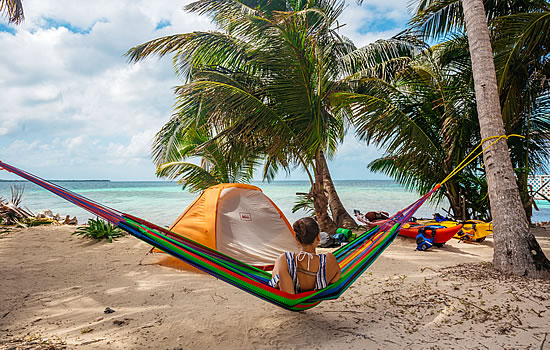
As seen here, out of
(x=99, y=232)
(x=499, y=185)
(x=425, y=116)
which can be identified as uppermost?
(x=425, y=116)

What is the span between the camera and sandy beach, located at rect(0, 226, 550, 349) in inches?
69.2

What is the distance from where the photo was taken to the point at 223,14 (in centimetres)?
594

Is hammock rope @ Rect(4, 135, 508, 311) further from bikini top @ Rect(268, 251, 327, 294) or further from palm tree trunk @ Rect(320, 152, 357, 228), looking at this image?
palm tree trunk @ Rect(320, 152, 357, 228)

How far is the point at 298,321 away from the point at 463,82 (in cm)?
517

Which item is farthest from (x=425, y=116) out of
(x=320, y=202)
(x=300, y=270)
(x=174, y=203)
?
(x=174, y=203)

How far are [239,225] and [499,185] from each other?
2531 mm

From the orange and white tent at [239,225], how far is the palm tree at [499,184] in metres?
2.10

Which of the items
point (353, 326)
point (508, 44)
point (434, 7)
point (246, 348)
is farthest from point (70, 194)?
point (434, 7)

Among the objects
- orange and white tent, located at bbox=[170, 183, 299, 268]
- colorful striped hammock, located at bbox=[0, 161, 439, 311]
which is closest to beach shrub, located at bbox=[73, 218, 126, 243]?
orange and white tent, located at bbox=[170, 183, 299, 268]

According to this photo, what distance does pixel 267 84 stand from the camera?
4945 millimetres

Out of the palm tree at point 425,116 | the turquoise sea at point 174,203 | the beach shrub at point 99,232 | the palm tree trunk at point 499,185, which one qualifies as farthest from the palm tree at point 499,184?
the beach shrub at point 99,232

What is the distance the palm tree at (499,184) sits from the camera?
2523mm

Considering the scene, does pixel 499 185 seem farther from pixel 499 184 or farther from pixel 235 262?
pixel 235 262

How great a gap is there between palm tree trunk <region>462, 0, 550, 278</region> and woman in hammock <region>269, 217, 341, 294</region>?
1.63m
